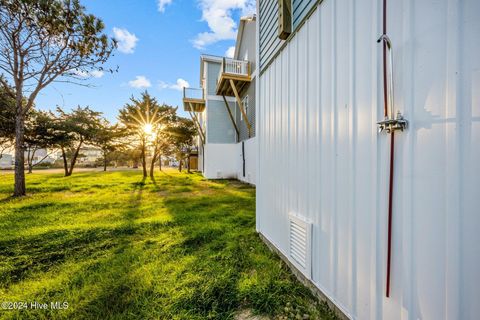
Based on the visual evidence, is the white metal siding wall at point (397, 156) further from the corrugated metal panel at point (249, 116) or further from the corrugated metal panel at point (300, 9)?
the corrugated metal panel at point (249, 116)

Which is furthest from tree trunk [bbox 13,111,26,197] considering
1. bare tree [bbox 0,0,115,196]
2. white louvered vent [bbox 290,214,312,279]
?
white louvered vent [bbox 290,214,312,279]

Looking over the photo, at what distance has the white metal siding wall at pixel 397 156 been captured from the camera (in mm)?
813

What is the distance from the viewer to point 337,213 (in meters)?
1.50

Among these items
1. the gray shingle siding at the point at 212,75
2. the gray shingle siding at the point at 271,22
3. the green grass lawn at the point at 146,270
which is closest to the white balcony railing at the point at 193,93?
the gray shingle siding at the point at 212,75

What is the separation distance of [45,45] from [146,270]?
26.5 feet

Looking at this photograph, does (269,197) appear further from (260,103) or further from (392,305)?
(392,305)

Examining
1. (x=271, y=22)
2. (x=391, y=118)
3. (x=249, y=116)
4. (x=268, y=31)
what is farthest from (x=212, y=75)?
→ (x=391, y=118)

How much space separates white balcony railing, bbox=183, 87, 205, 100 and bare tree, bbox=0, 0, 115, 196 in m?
6.38

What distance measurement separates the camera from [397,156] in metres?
1.07

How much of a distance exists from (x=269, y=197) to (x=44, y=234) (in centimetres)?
388

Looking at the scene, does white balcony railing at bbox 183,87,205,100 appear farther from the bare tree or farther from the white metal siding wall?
the white metal siding wall

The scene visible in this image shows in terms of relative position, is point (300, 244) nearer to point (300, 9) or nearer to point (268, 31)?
point (300, 9)

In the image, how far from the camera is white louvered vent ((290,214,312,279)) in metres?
1.81

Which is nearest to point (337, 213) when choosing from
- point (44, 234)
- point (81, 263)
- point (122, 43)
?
point (81, 263)
